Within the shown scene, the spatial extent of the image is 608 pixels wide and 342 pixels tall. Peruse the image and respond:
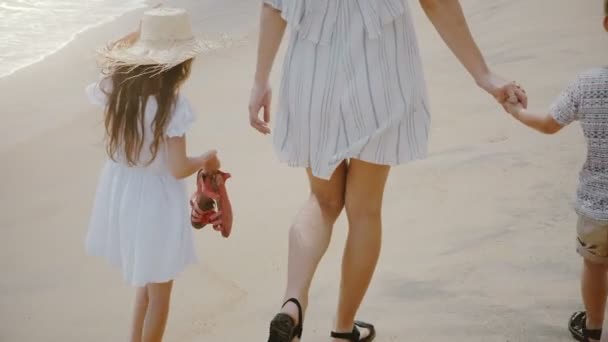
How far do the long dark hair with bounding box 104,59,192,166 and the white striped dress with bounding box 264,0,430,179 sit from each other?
0.40m

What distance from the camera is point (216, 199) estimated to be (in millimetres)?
3334

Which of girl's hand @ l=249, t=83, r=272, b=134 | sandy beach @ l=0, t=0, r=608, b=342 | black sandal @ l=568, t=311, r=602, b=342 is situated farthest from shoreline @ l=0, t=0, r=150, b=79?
black sandal @ l=568, t=311, r=602, b=342

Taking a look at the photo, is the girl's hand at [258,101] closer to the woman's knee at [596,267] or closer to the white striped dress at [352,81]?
the white striped dress at [352,81]

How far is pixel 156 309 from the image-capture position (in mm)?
3172

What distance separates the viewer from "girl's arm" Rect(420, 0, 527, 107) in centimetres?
289

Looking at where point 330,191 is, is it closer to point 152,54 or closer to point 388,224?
point 152,54

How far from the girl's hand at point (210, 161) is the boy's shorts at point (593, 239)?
49.1 inches

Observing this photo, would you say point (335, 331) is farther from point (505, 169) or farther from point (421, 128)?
point (505, 169)

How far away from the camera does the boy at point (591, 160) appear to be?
2.81m

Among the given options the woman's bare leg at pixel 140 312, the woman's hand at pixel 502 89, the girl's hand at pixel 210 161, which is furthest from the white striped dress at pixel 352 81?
the woman's bare leg at pixel 140 312

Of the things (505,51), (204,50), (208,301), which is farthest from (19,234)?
(505,51)

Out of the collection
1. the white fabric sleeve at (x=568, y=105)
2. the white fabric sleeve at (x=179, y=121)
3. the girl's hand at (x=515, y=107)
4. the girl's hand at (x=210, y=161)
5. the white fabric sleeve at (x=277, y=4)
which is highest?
the white fabric sleeve at (x=277, y=4)

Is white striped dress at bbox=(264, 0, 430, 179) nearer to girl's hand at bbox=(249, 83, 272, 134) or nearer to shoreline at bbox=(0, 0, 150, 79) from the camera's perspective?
girl's hand at bbox=(249, 83, 272, 134)

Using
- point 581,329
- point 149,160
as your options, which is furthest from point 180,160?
point 581,329
